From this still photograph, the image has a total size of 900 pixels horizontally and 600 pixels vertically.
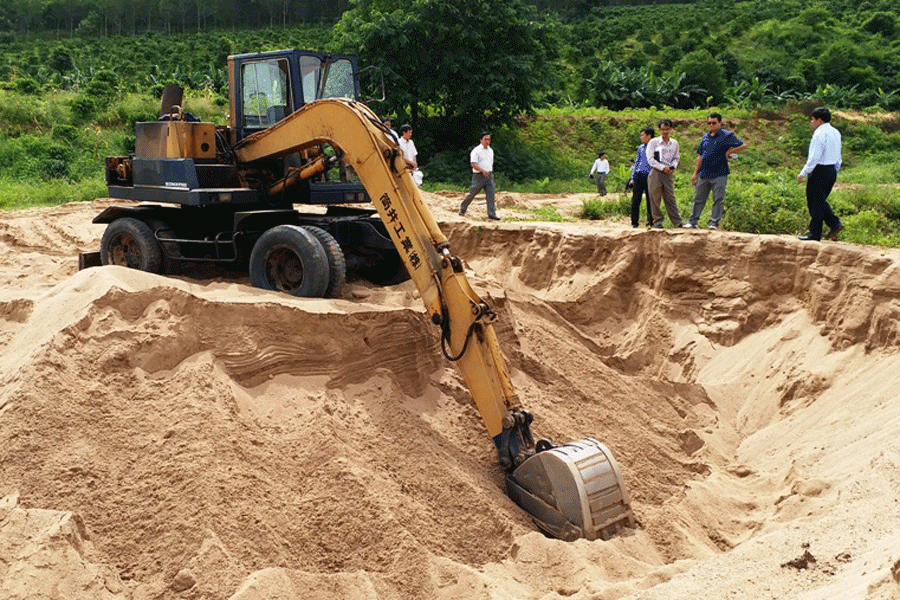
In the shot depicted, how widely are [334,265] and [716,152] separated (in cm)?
577

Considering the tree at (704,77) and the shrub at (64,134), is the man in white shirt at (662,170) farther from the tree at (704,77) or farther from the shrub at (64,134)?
the tree at (704,77)

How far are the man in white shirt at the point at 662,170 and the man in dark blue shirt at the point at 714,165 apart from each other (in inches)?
12.7

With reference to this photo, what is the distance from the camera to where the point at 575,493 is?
21.0 feet

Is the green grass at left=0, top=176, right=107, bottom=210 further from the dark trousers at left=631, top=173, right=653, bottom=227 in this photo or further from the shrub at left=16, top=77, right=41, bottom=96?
the dark trousers at left=631, top=173, right=653, bottom=227

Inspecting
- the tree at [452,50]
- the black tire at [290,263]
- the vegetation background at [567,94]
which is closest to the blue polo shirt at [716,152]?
the vegetation background at [567,94]

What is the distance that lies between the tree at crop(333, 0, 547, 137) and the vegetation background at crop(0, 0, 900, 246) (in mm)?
45

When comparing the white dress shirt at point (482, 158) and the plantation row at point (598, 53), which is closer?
the white dress shirt at point (482, 158)

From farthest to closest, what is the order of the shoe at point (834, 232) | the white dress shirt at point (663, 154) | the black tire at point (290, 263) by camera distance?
the white dress shirt at point (663, 154)
the shoe at point (834, 232)
the black tire at point (290, 263)

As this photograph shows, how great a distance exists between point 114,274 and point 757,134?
23670mm

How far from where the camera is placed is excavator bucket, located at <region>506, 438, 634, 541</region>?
6.42 m

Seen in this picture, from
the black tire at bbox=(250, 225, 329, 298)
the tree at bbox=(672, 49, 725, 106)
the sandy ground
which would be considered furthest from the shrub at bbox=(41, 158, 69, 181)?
the tree at bbox=(672, 49, 725, 106)

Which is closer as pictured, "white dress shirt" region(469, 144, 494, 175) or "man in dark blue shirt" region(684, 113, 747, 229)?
"man in dark blue shirt" region(684, 113, 747, 229)

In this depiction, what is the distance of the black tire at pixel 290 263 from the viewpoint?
799 cm

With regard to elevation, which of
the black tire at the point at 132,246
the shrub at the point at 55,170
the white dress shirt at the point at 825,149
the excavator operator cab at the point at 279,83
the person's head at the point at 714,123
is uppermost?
the excavator operator cab at the point at 279,83
